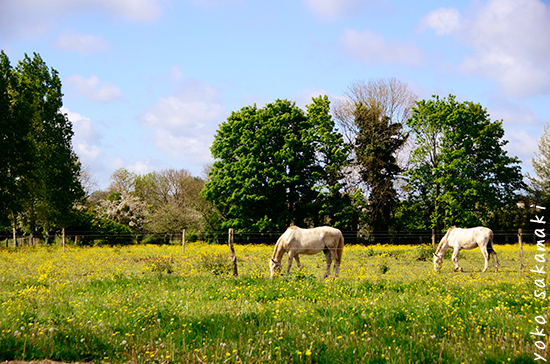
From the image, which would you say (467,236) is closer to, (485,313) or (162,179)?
(485,313)

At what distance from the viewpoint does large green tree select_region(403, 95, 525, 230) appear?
122ft

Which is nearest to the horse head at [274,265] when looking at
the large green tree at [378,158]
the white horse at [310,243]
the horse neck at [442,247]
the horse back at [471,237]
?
the white horse at [310,243]

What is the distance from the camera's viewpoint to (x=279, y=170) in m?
38.2

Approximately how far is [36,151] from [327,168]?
1000 inches

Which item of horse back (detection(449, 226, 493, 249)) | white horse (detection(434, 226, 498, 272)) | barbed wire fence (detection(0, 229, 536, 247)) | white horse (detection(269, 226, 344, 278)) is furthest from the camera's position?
barbed wire fence (detection(0, 229, 536, 247))

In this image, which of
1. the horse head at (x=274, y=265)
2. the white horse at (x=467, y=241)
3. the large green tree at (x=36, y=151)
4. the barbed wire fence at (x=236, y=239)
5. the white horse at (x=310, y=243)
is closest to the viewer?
the horse head at (x=274, y=265)

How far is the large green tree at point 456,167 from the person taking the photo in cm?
3709

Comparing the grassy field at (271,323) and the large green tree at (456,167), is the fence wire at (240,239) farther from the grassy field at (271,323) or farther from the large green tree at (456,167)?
the grassy field at (271,323)

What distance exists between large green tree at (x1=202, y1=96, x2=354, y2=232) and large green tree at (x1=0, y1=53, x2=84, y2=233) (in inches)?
497

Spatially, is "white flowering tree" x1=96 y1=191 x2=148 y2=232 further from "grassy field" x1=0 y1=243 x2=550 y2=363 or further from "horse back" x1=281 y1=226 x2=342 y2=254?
"grassy field" x1=0 y1=243 x2=550 y2=363

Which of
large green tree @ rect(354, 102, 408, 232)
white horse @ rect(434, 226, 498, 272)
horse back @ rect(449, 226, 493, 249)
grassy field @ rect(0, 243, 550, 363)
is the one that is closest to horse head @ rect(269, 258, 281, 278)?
grassy field @ rect(0, 243, 550, 363)

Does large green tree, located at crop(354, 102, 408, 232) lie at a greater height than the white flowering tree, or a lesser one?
greater

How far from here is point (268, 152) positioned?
37812mm

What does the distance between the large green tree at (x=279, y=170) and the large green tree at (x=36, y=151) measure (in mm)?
12636
